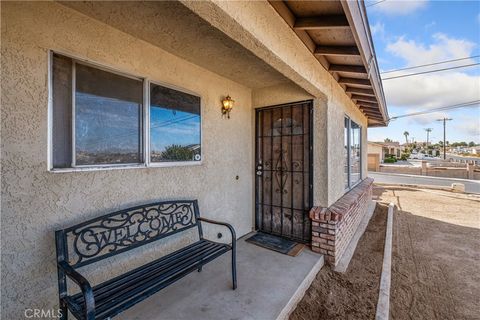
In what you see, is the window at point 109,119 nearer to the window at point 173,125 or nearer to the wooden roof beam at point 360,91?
the window at point 173,125

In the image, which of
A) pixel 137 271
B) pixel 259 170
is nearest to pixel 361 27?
pixel 259 170

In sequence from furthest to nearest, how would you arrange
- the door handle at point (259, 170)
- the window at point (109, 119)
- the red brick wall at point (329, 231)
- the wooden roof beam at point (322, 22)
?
the door handle at point (259, 170)
the red brick wall at point (329, 231)
the wooden roof beam at point (322, 22)
the window at point (109, 119)

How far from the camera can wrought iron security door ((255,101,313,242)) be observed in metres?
4.03

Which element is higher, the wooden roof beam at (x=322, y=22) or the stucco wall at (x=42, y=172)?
the wooden roof beam at (x=322, y=22)

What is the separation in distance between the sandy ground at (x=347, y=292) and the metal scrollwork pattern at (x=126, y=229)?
188 cm

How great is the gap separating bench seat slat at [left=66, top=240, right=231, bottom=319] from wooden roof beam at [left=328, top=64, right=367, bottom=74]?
333 centimetres

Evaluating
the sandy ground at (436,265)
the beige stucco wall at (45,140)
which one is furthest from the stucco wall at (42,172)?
the sandy ground at (436,265)

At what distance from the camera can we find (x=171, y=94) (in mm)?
2967

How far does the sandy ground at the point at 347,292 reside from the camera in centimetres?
252

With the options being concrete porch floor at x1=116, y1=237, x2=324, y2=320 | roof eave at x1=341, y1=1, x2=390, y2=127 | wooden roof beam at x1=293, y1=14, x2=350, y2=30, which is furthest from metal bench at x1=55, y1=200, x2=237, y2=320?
roof eave at x1=341, y1=1, x2=390, y2=127

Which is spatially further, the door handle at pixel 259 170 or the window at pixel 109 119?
the door handle at pixel 259 170

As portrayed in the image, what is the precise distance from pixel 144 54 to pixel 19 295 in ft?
8.85

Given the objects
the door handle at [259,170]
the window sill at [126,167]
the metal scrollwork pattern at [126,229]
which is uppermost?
the window sill at [126,167]

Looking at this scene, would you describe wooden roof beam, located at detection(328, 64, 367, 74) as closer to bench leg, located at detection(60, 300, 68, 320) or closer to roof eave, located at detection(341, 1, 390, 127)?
roof eave, located at detection(341, 1, 390, 127)
